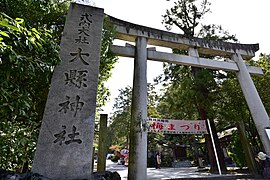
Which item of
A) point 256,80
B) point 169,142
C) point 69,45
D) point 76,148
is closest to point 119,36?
point 69,45

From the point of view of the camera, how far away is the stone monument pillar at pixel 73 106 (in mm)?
2371

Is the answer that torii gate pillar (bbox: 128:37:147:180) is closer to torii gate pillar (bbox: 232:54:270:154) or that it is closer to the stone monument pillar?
the stone monument pillar

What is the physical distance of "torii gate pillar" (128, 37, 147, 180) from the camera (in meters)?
4.76

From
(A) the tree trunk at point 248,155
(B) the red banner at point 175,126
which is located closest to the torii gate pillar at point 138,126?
(B) the red banner at point 175,126

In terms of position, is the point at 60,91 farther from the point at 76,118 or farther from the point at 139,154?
the point at 139,154

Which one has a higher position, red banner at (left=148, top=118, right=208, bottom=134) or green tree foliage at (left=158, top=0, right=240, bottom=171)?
green tree foliage at (left=158, top=0, right=240, bottom=171)

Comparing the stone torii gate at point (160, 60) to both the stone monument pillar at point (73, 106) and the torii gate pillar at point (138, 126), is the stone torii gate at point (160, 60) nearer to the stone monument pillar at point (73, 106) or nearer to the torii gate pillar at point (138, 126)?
the torii gate pillar at point (138, 126)

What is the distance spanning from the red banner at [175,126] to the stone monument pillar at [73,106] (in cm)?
374

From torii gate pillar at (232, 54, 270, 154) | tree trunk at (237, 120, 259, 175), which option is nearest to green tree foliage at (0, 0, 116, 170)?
torii gate pillar at (232, 54, 270, 154)

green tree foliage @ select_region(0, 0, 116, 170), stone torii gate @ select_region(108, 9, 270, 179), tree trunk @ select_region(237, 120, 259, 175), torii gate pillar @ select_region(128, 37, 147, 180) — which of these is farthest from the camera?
tree trunk @ select_region(237, 120, 259, 175)

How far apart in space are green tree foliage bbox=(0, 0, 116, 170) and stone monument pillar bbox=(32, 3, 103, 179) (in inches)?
10.9

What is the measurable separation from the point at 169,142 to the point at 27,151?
597 inches

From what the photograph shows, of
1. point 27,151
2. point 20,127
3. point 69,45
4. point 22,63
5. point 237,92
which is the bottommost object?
point 27,151

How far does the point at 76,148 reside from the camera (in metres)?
2.50
